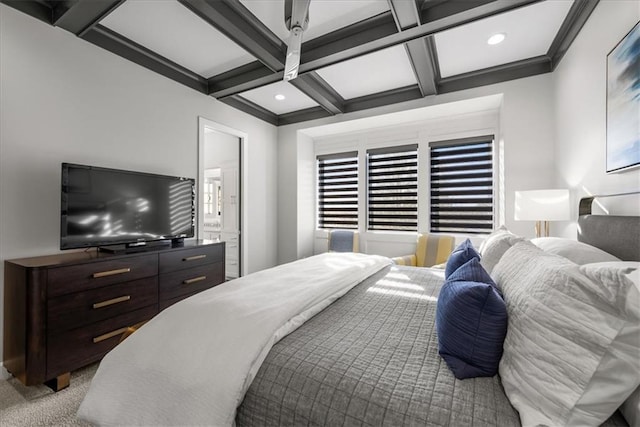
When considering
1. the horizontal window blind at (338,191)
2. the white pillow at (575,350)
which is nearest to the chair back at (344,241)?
the horizontal window blind at (338,191)

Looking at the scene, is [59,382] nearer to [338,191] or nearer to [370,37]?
[370,37]

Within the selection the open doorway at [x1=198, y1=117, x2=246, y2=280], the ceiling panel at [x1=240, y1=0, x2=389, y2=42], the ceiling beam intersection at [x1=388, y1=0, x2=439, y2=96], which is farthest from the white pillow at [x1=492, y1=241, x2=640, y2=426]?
the open doorway at [x1=198, y1=117, x2=246, y2=280]

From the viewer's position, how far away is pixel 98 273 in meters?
2.05

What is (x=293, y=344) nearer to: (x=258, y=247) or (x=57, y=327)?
(x=57, y=327)

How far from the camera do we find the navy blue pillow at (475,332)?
89cm

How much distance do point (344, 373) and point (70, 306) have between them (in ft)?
6.79

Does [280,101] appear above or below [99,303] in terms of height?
above

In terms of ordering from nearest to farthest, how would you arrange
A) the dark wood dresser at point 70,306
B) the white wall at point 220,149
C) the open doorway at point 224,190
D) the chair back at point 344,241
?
the dark wood dresser at point 70,306, the open doorway at point 224,190, the chair back at point 344,241, the white wall at point 220,149

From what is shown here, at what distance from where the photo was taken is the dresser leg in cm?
189

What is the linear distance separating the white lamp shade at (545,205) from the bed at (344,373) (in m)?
0.77

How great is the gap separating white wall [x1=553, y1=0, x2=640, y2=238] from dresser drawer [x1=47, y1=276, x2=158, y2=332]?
11.2 feet

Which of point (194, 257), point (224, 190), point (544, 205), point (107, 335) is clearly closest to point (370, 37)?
point (544, 205)

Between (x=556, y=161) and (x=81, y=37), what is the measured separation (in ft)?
15.1

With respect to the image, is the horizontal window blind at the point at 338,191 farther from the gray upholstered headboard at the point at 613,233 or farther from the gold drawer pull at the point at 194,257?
the gray upholstered headboard at the point at 613,233
